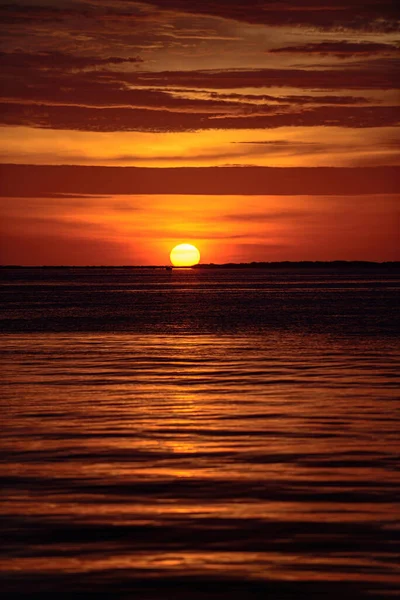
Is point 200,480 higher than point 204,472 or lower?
lower

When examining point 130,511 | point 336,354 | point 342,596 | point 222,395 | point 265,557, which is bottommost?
point 342,596

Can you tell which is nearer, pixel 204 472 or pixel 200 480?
pixel 200 480

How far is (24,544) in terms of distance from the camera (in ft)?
42.1

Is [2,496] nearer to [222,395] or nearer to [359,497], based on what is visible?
[359,497]

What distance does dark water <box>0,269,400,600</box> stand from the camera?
1170 cm

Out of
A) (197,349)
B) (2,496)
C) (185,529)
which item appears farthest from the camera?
(197,349)

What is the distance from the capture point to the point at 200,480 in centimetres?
1645

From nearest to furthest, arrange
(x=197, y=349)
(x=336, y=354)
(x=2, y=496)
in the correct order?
1. (x=2, y=496)
2. (x=336, y=354)
3. (x=197, y=349)

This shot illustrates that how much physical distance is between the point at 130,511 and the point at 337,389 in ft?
48.5

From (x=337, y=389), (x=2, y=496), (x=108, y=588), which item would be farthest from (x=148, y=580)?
(x=337, y=389)

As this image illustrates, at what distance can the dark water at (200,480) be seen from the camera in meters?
11.7

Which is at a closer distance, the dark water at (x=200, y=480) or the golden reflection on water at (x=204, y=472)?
the dark water at (x=200, y=480)

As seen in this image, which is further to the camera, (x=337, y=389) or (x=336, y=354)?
(x=336, y=354)

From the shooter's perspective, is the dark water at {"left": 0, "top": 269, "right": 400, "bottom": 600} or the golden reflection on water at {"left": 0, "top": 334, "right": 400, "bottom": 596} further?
the golden reflection on water at {"left": 0, "top": 334, "right": 400, "bottom": 596}
